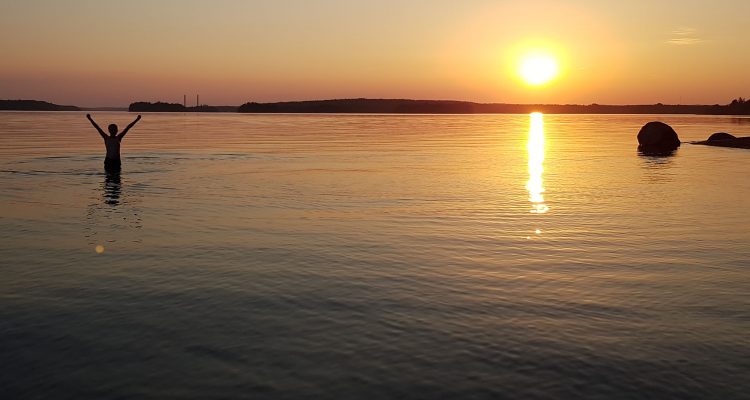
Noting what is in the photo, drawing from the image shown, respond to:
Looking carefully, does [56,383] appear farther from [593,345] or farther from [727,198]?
[727,198]

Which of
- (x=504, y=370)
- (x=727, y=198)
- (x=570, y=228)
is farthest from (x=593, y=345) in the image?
(x=727, y=198)

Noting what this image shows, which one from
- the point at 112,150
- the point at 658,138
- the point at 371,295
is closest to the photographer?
the point at 371,295

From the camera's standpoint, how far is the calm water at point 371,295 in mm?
7781

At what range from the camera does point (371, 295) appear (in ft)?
37.3

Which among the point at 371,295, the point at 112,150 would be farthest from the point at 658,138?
the point at 371,295

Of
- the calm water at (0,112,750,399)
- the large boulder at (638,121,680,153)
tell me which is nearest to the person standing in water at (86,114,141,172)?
the calm water at (0,112,750,399)

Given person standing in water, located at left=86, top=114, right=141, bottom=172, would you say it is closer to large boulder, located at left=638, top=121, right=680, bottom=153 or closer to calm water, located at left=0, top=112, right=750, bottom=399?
calm water, located at left=0, top=112, right=750, bottom=399

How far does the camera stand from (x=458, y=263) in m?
13.9

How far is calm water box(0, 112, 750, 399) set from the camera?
25.5 feet

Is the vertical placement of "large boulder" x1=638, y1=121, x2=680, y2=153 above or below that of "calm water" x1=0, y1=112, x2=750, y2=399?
above

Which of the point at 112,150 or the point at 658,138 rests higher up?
the point at 658,138

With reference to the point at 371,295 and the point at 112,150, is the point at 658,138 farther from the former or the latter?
the point at 371,295

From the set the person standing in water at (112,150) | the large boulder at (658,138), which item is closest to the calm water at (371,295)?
the person standing in water at (112,150)

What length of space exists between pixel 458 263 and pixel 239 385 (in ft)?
23.9
